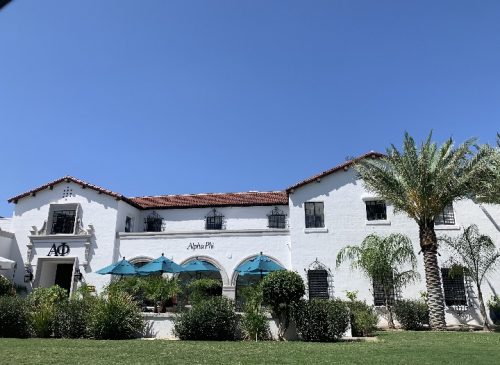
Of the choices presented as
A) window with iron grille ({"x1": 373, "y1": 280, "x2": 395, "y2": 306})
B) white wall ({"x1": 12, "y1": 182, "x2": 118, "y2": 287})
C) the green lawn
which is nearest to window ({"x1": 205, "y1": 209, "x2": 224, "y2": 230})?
white wall ({"x1": 12, "y1": 182, "x2": 118, "y2": 287})

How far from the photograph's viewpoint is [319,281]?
82.9 feet

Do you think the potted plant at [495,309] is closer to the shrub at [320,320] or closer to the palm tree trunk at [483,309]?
the palm tree trunk at [483,309]

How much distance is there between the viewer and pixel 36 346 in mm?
13859

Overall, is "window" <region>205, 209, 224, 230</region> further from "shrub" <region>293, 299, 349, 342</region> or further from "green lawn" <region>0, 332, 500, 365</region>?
"green lawn" <region>0, 332, 500, 365</region>

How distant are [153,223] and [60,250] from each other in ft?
20.7

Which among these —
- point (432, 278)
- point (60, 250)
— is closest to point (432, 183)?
point (432, 278)

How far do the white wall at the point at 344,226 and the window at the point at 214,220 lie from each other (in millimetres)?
5802

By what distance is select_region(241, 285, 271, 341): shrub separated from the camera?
54.3ft

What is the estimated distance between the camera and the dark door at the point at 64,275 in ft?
96.8

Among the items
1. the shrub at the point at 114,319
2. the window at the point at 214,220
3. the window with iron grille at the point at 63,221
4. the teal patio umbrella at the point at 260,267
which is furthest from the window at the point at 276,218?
the shrub at the point at 114,319

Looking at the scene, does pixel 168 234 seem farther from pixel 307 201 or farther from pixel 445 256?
pixel 445 256

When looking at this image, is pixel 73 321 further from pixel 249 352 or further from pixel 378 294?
pixel 378 294

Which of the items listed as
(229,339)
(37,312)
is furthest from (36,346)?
(229,339)

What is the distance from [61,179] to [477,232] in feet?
86.7
